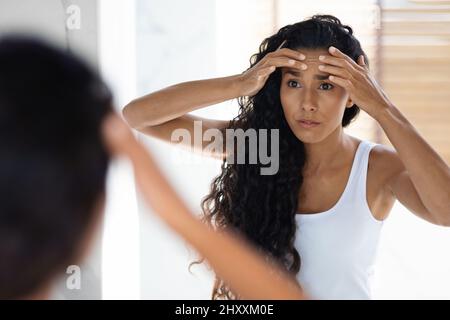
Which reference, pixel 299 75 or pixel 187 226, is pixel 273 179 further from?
pixel 187 226

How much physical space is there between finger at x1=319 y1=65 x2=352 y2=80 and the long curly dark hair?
0.05 metres

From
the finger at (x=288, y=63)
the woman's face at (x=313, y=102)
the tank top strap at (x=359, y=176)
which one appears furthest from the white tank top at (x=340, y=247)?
the finger at (x=288, y=63)

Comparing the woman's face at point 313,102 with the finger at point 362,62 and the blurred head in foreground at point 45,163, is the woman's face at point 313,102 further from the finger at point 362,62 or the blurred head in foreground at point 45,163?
Answer: the blurred head in foreground at point 45,163

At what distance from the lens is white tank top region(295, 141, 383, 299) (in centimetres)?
116

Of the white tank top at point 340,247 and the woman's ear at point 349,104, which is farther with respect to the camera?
the woman's ear at point 349,104

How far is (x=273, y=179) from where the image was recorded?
4.25ft

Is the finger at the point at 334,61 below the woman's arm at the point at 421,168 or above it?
above

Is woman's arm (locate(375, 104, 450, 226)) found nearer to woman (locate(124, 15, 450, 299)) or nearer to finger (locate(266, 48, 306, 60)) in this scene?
woman (locate(124, 15, 450, 299))

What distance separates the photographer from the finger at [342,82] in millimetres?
1183

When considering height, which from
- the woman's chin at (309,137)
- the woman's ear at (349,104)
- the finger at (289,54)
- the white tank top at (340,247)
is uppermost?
the finger at (289,54)

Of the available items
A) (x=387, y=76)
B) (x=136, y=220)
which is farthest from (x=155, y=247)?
(x=387, y=76)

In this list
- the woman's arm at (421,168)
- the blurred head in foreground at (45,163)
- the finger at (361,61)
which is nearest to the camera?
the blurred head in foreground at (45,163)

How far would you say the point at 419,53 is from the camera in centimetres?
207

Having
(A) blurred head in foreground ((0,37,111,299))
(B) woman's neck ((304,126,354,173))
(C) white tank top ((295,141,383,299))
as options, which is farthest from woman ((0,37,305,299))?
(B) woman's neck ((304,126,354,173))
